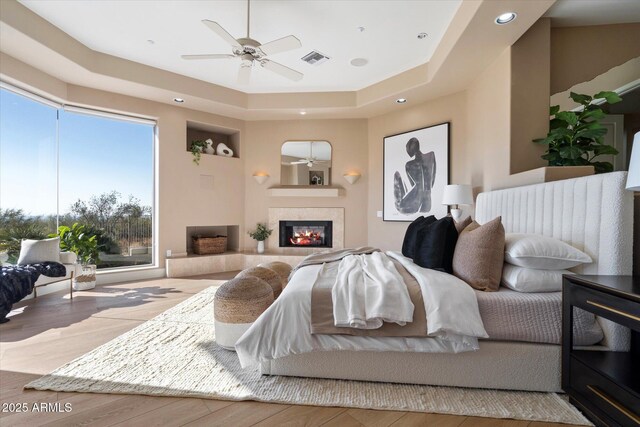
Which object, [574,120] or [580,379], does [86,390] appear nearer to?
[580,379]

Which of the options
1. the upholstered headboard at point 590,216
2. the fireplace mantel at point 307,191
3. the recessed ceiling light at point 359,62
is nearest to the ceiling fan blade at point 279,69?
the recessed ceiling light at point 359,62

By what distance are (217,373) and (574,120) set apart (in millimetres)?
3583

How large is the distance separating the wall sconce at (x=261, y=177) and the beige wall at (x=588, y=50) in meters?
4.48

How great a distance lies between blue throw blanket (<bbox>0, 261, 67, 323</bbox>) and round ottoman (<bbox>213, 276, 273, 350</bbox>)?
2.40 m

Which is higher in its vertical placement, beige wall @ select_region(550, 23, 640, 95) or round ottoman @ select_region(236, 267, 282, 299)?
beige wall @ select_region(550, 23, 640, 95)

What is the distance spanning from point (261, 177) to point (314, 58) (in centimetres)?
249

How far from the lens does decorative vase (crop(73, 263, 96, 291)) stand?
163 inches

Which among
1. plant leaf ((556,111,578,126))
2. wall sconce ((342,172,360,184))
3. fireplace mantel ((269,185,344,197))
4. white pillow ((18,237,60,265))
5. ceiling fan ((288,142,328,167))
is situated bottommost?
white pillow ((18,237,60,265))

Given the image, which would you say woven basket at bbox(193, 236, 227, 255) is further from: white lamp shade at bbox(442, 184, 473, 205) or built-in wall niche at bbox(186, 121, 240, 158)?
white lamp shade at bbox(442, 184, 473, 205)

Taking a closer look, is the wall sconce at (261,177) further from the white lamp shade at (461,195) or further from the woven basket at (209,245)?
the white lamp shade at (461,195)

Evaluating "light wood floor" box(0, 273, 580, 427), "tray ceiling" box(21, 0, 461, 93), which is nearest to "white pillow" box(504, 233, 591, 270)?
"light wood floor" box(0, 273, 580, 427)

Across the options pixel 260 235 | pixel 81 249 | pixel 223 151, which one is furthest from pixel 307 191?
pixel 81 249

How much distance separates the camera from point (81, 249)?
411cm

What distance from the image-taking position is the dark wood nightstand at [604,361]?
1.30 m
